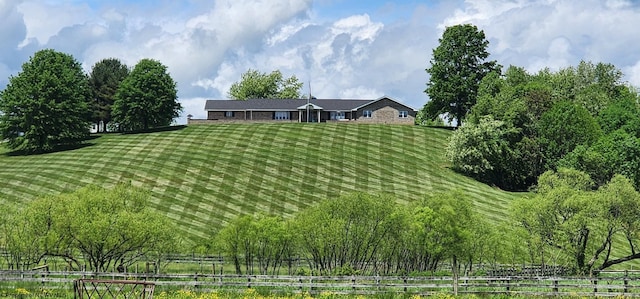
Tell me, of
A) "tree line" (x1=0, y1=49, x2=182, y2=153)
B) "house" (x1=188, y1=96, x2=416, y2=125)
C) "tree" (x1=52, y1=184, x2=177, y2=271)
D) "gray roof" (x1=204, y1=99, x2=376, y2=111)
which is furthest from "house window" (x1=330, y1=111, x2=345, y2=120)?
"tree" (x1=52, y1=184, x2=177, y2=271)

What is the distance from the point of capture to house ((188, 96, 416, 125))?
486 feet

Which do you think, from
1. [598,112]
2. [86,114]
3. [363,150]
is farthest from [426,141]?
[86,114]

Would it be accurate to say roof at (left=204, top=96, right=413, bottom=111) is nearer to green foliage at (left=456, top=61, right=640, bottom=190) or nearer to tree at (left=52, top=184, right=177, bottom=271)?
green foliage at (left=456, top=61, right=640, bottom=190)

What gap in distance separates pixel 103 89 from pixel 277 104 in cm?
3699

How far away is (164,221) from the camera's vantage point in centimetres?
6116

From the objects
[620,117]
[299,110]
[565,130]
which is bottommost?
[565,130]

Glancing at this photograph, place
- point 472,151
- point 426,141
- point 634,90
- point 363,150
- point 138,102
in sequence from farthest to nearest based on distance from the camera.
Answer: point 634,90
point 138,102
point 426,141
point 363,150
point 472,151

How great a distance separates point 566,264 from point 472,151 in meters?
48.0

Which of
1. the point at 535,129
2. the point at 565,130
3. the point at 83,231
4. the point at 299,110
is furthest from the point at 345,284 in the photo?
the point at 299,110

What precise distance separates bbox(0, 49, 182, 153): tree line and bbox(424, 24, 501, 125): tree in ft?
173

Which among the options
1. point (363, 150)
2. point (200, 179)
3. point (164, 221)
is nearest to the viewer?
point (164, 221)

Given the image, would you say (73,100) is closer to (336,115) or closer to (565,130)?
(336,115)

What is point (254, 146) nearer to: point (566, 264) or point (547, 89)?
point (547, 89)

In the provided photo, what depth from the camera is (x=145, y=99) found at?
139 m
